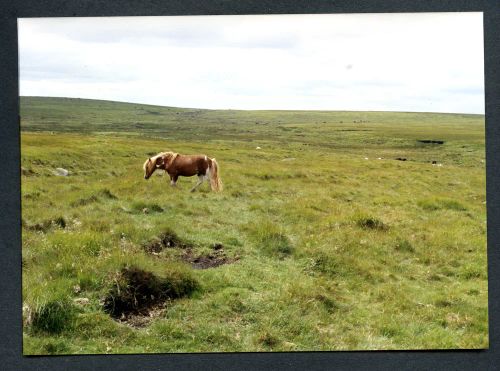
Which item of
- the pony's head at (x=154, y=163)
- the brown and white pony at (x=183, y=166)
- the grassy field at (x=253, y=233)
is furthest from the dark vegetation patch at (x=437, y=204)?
the pony's head at (x=154, y=163)

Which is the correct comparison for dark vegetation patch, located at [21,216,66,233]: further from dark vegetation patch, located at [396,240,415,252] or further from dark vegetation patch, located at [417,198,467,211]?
dark vegetation patch, located at [417,198,467,211]

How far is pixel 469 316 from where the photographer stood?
6.14 m

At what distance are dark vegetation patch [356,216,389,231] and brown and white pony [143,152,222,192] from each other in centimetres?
166

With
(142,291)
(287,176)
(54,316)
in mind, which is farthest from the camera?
(287,176)

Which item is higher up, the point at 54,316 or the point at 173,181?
the point at 173,181

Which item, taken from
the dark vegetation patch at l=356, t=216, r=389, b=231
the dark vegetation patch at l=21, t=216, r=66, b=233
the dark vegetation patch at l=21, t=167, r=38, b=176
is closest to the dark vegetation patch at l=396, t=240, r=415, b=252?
the dark vegetation patch at l=356, t=216, r=389, b=231

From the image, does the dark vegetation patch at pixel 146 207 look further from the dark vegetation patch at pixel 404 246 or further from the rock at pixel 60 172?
the dark vegetation patch at pixel 404 246

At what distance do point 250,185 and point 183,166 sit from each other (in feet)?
2.56

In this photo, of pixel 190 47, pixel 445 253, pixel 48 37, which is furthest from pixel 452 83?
pixel 48 37

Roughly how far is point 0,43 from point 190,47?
1.99 meters

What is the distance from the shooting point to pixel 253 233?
6.30m

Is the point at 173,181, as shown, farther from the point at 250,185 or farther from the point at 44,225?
the point at 44,225

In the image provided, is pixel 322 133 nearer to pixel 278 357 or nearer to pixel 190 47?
pixel 190 47

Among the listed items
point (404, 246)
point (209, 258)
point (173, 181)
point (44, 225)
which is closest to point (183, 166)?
point (173, 181)
